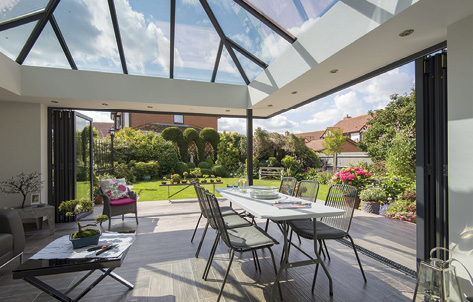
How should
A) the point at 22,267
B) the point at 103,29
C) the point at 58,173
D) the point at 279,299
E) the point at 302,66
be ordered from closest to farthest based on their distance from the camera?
1. the point at 22,267
2. the point at 279,299
3. the point at 302,66
4. the point at 103,29
5. the point at 58,173

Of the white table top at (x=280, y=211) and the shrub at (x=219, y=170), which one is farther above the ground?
A: the white table top at (x=280, y=211)

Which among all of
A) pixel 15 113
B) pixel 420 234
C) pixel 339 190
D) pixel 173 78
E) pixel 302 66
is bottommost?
pixel 420 234

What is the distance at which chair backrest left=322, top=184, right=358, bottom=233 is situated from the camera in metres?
2.49

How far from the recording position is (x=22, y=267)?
179 cm

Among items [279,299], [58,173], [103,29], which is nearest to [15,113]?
[58,173]

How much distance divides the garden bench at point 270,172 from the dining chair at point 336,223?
8.19m

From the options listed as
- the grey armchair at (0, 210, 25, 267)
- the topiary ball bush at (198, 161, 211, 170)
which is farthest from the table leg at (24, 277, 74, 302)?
the topiary ball bush at (198, 161, 211, 170)

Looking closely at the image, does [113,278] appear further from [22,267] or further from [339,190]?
[339,190]

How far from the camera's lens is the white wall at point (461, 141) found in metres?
1.88

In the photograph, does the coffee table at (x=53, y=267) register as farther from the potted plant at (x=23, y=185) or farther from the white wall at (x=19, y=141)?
the white wall at (x=19, y=141)

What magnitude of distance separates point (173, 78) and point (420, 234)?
4.66m

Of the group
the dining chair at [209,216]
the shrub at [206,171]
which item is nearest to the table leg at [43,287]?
the dining chair at [209,216]

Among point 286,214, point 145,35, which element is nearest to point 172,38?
point 145,35

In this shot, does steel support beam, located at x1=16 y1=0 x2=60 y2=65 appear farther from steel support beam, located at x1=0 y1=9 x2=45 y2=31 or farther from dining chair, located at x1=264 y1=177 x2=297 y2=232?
dining chair, located at x1=264 y1=177 x2=297 y2=232
